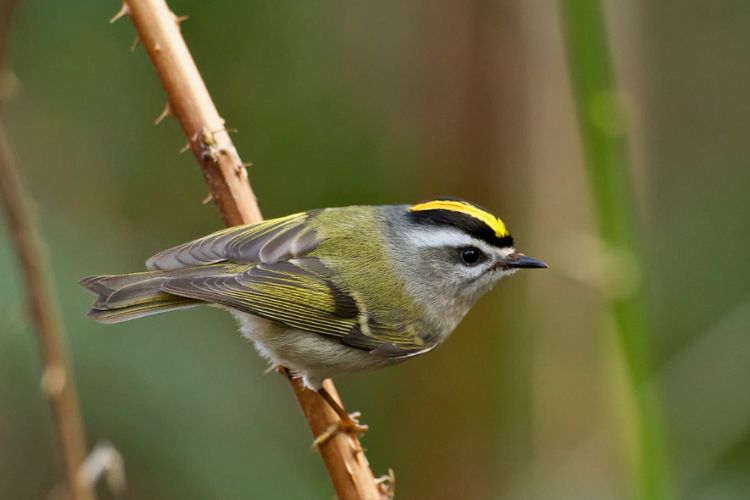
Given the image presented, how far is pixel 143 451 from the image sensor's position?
386 centimetres

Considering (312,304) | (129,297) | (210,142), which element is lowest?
(312,304)

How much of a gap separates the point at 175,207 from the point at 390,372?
1379 millimetres

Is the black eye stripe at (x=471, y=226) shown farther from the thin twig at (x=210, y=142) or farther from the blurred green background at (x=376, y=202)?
the blurred green background at (x=376, y=202)

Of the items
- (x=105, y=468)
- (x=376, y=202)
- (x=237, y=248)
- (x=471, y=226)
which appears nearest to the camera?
(x=105, y=468)

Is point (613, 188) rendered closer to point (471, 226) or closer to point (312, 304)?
point (471, 226)

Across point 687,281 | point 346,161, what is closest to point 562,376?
point 687,281

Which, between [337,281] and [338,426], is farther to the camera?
[337,281]

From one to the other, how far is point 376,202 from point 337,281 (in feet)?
5.63

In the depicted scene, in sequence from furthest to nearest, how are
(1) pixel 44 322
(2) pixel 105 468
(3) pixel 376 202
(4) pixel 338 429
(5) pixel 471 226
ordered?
(3) pixel 376 202, (5) pixel 471 226, (4) pixel 338 429, (2) pixel 105 468, (1) pixel 44 322

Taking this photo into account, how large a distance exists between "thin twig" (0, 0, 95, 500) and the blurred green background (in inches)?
58.4

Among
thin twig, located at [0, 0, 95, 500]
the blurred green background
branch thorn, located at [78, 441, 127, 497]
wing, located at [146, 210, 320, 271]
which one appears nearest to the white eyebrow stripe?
wing, located at [146, 210, 320, 271]

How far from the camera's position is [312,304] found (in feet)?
10.3

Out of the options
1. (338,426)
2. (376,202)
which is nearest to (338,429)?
(338,426)

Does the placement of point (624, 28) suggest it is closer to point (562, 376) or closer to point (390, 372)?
point (562, 376)
